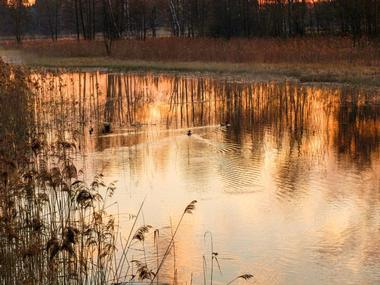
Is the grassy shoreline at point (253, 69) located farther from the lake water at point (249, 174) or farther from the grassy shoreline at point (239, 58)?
the lake water at point (249, 174)

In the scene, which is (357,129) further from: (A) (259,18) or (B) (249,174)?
(A) (259,18)

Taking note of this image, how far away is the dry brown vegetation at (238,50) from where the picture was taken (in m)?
26.0

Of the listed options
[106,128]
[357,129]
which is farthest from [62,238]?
[357,129]

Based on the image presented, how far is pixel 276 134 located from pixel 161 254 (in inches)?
291

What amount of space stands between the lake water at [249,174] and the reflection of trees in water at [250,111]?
0.05m

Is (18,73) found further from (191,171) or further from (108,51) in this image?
(108,51)

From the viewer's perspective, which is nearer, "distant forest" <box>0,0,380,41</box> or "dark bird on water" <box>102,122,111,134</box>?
"dark bird on water" <box>102,122,111,134</box>

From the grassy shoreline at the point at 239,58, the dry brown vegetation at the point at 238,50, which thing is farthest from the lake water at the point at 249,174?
the dry brown vegetation at the point at 238,50

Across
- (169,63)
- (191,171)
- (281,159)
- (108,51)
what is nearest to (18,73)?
(191,171)

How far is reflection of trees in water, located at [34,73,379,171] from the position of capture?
1291cm

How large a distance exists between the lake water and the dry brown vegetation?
19.9ft

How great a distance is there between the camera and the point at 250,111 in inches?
667

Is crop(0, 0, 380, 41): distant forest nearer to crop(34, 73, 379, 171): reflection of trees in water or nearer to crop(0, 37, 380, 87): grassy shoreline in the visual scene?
crop(0, 37, 380, 87): grassy shoreline

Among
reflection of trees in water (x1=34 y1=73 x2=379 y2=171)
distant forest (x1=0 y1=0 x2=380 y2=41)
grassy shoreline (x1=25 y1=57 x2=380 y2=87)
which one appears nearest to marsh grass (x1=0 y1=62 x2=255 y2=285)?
reflection of trees in water (x1=34 y1=73 x2=379 y2=171)
